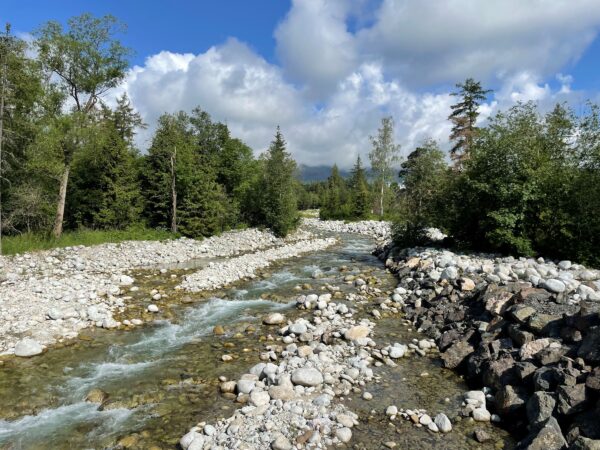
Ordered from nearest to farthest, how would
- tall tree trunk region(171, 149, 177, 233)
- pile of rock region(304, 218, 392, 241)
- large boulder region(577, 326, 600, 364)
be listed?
1. large boulder region(577, 326, 600, 364)
2. tall tree trunk region(171, 149, 177, 233)
3. pile of rock region(304, 218, 392, 241)

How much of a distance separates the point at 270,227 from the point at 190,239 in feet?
31.4

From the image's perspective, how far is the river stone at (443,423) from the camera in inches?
265

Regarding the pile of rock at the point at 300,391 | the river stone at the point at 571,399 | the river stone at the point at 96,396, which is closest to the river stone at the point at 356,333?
the pile of rock at the point at 300,391

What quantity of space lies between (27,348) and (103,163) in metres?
20.5

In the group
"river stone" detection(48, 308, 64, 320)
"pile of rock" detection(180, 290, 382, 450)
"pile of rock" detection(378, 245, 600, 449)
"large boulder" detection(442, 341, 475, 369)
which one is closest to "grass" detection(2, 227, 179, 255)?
"river stone" detection(48, 308, 64, 320)

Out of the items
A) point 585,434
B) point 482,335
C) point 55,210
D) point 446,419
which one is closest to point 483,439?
point 446,419

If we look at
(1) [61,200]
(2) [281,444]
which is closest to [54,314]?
(2) [281,444]

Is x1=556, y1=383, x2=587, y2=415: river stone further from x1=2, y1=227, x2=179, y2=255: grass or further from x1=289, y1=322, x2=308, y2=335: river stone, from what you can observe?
x1=2, y1=227, x2=179, y2=255: grass

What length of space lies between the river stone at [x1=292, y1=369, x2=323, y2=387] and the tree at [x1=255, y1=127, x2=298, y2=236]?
87.6 feet

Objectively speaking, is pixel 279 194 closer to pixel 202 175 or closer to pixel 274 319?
pixel 202 175

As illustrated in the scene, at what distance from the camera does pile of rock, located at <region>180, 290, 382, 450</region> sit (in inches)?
253

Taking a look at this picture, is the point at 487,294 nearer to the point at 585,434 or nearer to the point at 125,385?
the point at 585,434

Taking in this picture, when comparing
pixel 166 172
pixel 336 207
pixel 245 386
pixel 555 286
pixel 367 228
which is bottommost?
pixel 245 386

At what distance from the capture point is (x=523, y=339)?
8.59 m
